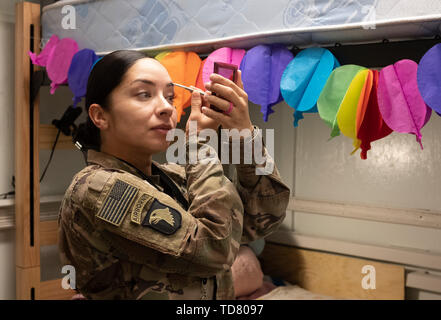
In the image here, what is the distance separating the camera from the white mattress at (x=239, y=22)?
122 centimetres

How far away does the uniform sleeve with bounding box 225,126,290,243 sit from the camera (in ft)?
3.32

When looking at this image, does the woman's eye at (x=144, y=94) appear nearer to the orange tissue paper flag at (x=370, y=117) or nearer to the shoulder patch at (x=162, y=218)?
the shoulder patch at (x=162, y=218)

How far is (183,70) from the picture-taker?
5.45 feet

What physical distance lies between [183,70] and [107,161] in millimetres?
764

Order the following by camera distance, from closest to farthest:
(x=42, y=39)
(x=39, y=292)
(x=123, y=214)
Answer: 1. (x=123, y=214)
2. (x=42, y=39)
3. (x=39, y=292)

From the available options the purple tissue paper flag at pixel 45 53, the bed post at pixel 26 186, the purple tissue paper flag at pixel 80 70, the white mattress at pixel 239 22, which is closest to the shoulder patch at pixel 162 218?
the white mattress at pixel 239 22

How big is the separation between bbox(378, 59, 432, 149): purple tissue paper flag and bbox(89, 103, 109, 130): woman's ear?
2.27 feet

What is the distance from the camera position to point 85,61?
77.0 inches

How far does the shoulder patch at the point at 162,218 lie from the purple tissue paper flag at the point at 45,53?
152 cm

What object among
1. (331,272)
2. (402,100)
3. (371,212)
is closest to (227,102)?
(402,100)

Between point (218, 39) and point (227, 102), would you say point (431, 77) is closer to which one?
point (227, 102)

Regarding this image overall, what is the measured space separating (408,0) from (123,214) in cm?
86
